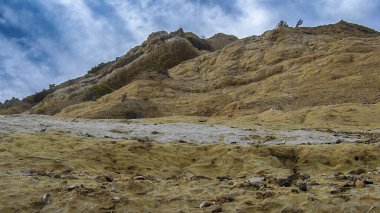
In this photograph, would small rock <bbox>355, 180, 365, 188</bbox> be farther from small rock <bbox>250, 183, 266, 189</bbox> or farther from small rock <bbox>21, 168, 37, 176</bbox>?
small rock <bbox>21, 168, 37, 176</bbox>

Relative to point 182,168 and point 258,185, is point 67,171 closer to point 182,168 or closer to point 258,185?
point 182,168

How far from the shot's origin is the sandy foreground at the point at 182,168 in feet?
27.8

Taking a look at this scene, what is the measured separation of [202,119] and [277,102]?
829 cm

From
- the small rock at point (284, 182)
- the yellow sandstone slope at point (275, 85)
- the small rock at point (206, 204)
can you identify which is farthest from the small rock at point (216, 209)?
the yellow sandstone slope at point (275, 85)

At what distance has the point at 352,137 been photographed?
17234mm

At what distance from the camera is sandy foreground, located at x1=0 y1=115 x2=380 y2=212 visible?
8461mm

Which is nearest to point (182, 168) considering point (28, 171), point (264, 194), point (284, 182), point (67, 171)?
point (67, 171)

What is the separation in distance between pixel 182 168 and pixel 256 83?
78.2 ft

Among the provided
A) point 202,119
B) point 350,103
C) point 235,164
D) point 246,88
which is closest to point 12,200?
point 235,164

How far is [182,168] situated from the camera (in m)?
13.6

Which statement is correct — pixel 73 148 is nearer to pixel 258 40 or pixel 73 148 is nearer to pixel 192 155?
pixel 192 155

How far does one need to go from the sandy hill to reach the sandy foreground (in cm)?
660

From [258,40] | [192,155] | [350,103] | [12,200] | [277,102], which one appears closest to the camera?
[12,200]

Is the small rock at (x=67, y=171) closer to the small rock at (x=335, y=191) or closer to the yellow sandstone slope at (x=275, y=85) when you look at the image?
the small rock at (x=335, y=191)
